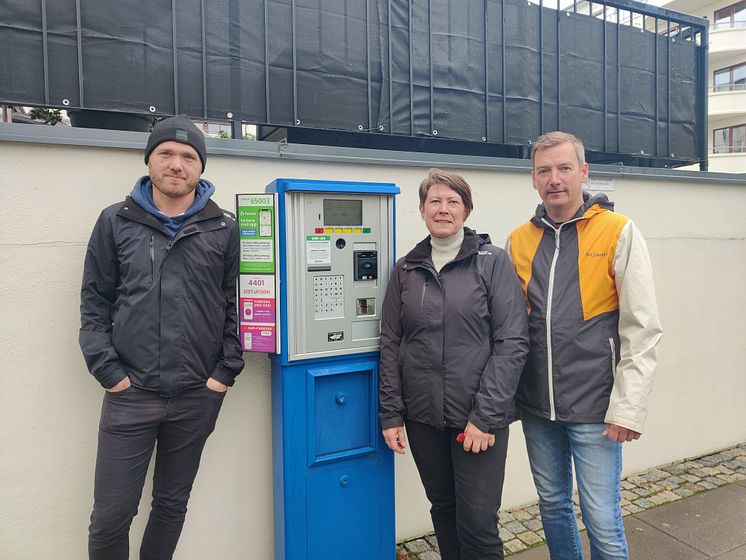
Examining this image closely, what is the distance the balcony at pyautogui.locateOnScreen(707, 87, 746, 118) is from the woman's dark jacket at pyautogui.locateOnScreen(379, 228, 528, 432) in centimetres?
2485

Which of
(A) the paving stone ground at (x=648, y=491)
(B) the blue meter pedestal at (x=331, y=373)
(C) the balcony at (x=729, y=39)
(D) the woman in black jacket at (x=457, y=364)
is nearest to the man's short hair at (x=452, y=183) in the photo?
(D) the woman in black jacket at (x=457, y=364)

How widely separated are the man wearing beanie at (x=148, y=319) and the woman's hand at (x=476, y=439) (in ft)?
3.59

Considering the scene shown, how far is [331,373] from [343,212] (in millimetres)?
736

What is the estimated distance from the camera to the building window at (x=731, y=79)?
22633 mm

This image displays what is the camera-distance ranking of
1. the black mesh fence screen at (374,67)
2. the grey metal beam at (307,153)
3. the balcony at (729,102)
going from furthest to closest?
the balcony at (729,102) < the black mesh fence screen at (374,67) < the grey metal beam at (307,153)

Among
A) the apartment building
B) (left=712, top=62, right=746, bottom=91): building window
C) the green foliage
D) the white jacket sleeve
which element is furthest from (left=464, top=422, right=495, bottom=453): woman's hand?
(left=712, top=62, right=746, bottom=91): building window

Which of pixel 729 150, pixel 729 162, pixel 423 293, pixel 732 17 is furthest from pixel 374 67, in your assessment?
pixel 732 17

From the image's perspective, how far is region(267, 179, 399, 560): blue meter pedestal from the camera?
2.38 metres

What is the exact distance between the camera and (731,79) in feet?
75.8

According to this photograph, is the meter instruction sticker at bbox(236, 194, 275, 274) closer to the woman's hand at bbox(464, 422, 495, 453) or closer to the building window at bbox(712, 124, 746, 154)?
the woman's hand at bbox(464, 422, 495, 453)

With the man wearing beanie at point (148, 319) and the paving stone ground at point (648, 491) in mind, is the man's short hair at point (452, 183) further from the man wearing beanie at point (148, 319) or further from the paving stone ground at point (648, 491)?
the paving stone ground at point (648, 491)

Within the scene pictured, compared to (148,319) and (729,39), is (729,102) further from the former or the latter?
(148,319)

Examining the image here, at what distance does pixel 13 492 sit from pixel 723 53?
28.3m

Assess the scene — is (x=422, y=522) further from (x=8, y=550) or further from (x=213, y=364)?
(x=8, y=550)
